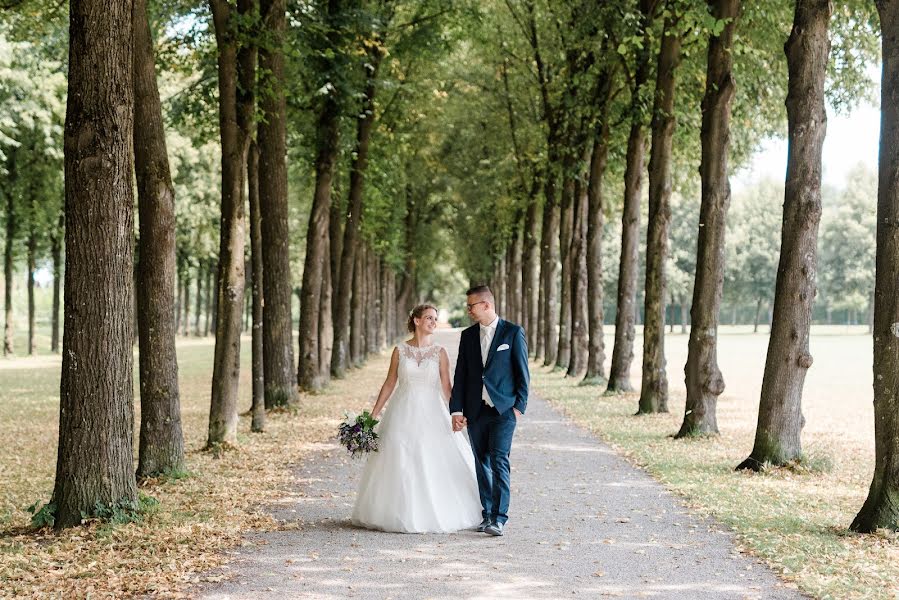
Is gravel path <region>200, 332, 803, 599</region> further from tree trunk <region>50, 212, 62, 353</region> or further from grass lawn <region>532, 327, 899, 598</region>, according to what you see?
tree trunk <region>50, 212, 62, 353</region>

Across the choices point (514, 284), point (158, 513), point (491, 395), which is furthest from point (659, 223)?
point (514, 284)

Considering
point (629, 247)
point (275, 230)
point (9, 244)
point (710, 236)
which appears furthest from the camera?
point (9, 244)

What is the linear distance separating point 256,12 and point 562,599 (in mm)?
10105

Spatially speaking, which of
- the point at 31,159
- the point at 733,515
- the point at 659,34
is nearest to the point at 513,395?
the point at 733,515

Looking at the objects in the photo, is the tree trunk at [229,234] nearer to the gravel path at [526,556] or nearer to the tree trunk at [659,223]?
the gravel path at [526,556]

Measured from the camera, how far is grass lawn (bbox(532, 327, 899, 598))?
7.46 m

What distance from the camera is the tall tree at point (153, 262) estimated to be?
10945mm

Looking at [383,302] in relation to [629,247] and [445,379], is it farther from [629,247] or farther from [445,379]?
[445,379]

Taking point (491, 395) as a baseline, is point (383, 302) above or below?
above

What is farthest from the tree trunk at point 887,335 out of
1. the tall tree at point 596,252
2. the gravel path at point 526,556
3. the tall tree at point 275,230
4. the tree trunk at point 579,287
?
the tree trunk at point 579,287

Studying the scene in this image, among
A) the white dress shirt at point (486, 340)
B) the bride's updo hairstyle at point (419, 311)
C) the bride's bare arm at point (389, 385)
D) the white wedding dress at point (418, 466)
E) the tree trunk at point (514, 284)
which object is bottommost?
the white wedding dress at point (418, 466)

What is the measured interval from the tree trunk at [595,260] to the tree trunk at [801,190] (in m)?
13.1

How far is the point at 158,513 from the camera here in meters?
9.19

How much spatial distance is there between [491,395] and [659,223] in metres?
10.9
